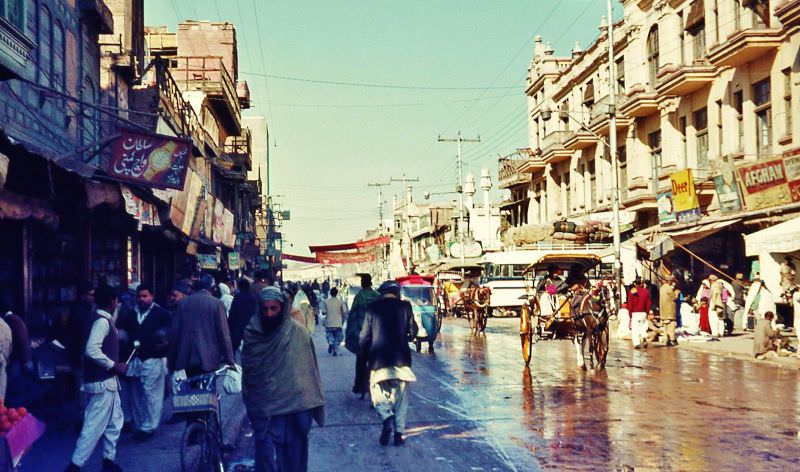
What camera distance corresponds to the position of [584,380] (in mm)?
15773

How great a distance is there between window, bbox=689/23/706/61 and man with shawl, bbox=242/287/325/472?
2879cm

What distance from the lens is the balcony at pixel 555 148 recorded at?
49.5m

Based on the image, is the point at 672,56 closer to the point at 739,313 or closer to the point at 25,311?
the point at 739,313

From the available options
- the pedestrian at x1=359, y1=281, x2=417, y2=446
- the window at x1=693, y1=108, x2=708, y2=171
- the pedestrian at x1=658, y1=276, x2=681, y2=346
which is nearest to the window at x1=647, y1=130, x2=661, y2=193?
the window at x1=693, y1=108, x2=708, y2=171

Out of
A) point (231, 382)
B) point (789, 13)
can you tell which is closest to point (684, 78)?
point (789, 13)

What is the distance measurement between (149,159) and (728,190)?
1999 centimetres

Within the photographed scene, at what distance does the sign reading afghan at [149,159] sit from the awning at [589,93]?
3523 centimetres

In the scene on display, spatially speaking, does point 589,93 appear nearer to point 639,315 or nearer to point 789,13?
point 789,13

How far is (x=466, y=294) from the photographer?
3597 centimetres

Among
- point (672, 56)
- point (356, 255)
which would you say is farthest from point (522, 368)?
point (356, 255)

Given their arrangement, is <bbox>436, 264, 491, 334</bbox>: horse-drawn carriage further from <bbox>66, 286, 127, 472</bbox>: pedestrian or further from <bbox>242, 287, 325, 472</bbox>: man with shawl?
<bbox>242, 287, 325, 472</bbox>: man with shawl

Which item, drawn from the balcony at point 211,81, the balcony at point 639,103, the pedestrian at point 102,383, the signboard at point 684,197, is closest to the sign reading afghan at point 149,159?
the pedestrian at point 102,383

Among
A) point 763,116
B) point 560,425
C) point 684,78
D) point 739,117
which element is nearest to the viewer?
point 560,425

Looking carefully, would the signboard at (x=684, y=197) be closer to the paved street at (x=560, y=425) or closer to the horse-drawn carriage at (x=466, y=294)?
the horse-drawn carriage at (x=466, y=294)
